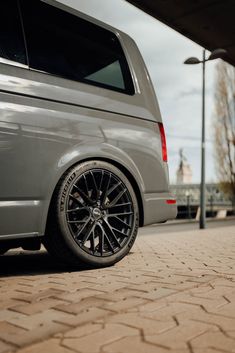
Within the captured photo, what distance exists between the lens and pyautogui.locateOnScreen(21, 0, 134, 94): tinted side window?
3092 millimetres

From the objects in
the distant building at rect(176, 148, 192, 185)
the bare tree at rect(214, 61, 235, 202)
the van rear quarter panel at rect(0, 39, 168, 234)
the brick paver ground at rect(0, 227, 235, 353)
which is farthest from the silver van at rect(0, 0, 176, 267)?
the distant building at rect(176, 148, 192, 185)

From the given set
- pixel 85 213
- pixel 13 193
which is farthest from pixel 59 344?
pixel 85 213

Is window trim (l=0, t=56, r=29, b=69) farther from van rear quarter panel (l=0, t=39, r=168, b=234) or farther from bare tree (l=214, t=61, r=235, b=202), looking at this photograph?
bare tree (l=214, t=61, r=235, b=202)

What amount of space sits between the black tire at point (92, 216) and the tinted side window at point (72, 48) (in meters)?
0.83

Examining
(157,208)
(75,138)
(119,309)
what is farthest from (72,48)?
(119,309)

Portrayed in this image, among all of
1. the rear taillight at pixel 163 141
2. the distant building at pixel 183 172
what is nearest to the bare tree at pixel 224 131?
the rear taillight at pixel 163 141

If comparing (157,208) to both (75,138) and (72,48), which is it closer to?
(75,138)

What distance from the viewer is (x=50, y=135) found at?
295 cm

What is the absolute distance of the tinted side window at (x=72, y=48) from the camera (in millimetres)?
3092

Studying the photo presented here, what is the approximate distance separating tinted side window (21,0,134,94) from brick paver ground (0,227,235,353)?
167 centimetres

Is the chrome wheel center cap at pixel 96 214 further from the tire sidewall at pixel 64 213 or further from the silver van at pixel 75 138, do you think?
the tire sidewall at pixel 64 213

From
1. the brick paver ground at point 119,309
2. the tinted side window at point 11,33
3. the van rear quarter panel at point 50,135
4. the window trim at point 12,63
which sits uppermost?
the tinted side window at point 11,33

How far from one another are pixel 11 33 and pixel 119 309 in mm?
2207

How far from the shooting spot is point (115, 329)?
5.54 ft
